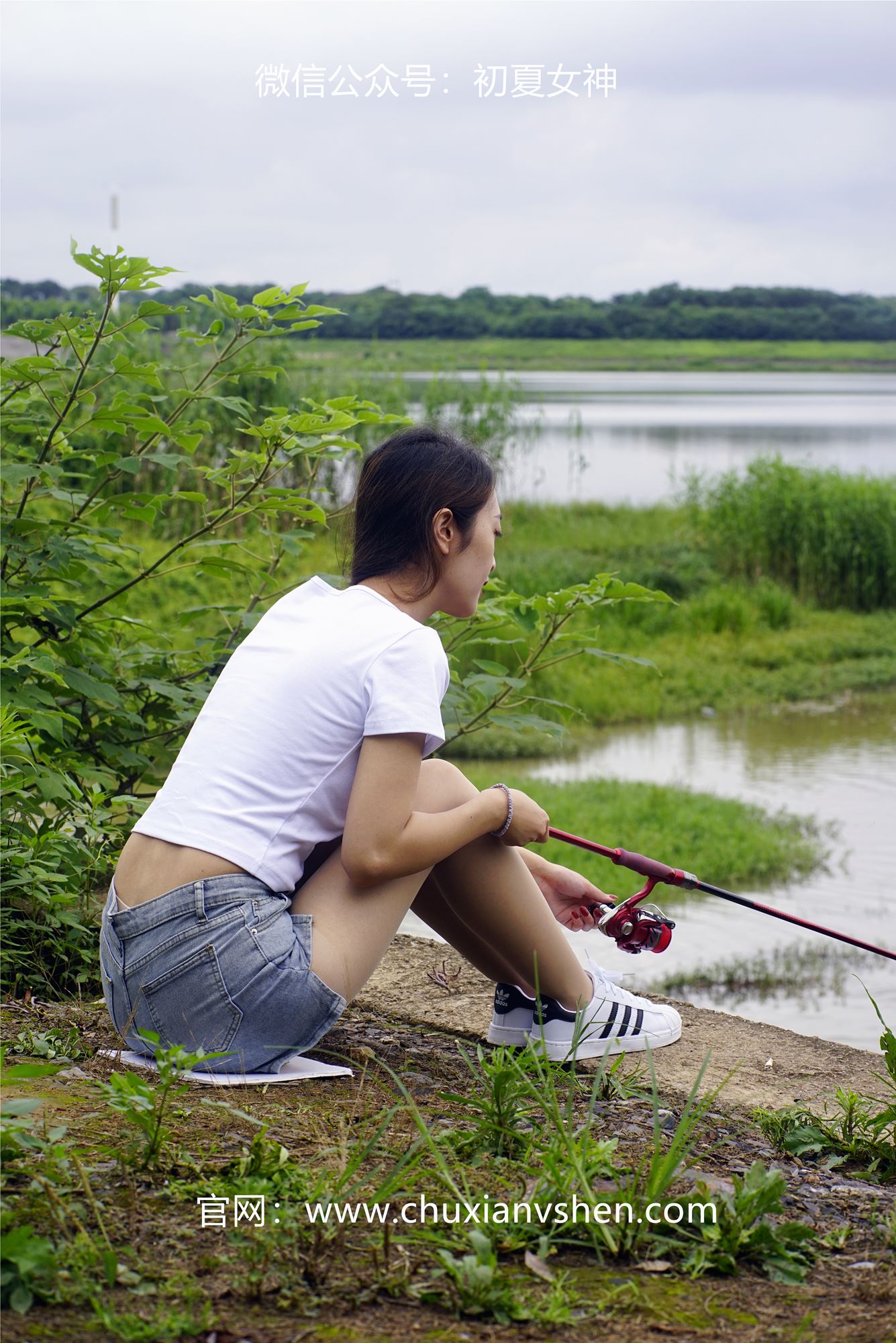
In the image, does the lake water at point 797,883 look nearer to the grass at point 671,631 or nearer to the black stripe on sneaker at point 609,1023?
the grass at point 671,631

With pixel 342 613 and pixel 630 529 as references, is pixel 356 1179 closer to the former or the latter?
pixel 342 613

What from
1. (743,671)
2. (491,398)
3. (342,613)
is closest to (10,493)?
(342,613)

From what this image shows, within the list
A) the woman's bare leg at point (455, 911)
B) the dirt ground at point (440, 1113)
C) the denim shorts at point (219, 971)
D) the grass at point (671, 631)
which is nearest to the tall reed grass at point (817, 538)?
the grass at point (671, 631)

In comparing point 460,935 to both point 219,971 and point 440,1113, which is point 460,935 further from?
point 219,971

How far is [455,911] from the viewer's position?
7.85ft

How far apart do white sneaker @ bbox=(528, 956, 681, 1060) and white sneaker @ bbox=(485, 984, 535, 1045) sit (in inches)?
0.8

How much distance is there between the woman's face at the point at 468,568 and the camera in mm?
2279

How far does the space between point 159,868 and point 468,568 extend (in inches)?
28.4

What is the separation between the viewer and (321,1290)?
1.52m

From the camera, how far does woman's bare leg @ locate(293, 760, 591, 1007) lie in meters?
2.16

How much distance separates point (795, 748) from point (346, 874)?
625 centimetres

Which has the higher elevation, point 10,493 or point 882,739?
point 10,493

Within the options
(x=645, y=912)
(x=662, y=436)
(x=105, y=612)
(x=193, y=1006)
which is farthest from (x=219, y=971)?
(x=662, y=436)

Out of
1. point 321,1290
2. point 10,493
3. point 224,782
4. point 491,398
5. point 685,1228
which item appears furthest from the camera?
point 491,398
